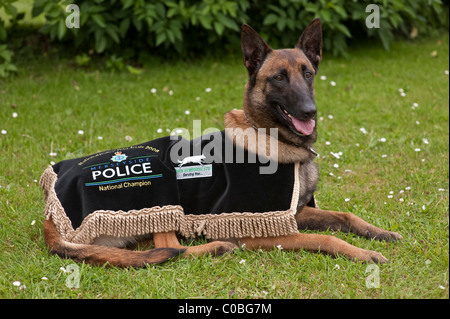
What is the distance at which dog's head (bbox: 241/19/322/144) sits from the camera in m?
3.41

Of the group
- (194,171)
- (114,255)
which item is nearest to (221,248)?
(194,171)

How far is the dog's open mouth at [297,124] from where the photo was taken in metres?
3.43

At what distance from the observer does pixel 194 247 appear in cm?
341

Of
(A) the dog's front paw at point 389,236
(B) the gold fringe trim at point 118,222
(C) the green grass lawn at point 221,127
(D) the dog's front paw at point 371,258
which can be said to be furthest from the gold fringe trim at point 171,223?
(A) the dog's front paw at point 389,236

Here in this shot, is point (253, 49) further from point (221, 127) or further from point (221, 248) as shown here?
point (221, 127)

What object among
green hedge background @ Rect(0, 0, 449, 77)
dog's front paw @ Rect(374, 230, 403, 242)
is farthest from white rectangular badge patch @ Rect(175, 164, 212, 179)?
green hedge background @ Rect(0, 0, 449, 77)

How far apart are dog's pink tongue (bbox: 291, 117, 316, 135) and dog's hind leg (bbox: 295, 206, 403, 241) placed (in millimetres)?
716

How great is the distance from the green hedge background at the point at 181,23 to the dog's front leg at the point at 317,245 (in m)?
4.01

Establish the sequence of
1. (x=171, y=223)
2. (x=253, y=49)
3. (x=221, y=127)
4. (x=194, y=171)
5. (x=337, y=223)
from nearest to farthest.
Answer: (x=171, y=223) → (x=194, y=171) → (x=253, y=49) → (x=337, y=223) → (x=221, y=127)

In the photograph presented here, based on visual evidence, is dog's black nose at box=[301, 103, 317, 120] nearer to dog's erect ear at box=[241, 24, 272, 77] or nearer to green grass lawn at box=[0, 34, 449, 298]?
dog's erect ear at box=[241, 24, 272, 77]

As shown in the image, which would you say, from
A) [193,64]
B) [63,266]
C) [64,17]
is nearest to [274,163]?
[63,266]

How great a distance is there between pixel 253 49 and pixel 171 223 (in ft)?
4.50

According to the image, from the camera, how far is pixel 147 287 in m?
3.06
